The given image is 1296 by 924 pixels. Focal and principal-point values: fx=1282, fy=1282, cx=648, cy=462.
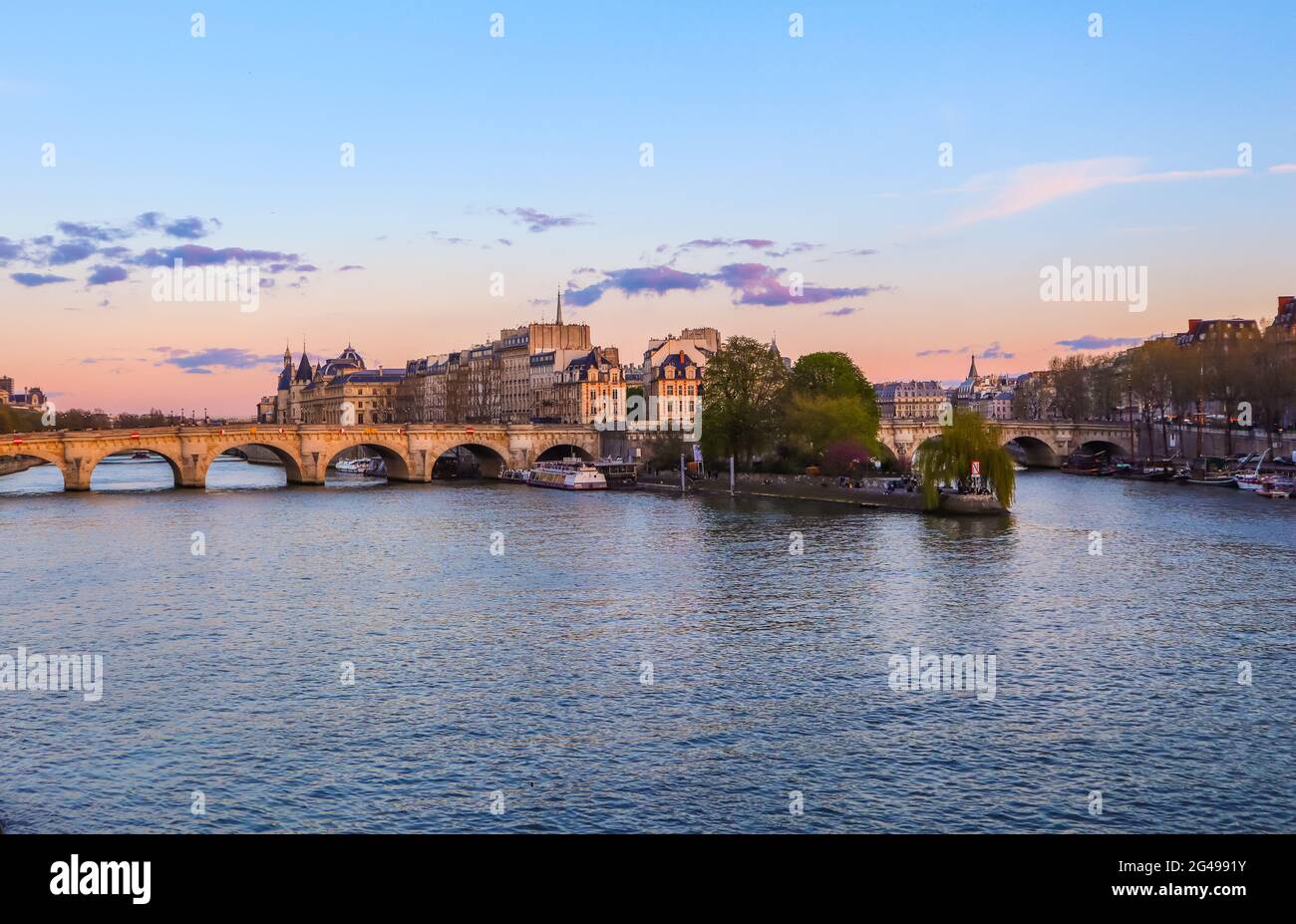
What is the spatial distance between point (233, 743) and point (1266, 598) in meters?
24.3

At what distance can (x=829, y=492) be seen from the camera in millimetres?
65750

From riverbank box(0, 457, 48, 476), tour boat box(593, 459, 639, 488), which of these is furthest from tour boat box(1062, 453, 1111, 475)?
riverbank box(0, 457, 48, 476)

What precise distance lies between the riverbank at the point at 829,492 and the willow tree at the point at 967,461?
648 millimetres

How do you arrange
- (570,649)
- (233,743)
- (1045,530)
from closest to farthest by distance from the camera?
1. (233,743)
2. (570,649)
3. (1045,530)

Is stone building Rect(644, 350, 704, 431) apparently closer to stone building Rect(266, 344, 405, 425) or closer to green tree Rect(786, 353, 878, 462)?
green tree Rect(786, 353, 878, 462)

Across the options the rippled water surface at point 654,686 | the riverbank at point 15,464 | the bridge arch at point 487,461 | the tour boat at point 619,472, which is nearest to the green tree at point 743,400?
the tour boat at point 619,472

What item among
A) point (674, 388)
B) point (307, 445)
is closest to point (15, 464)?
point (307, 445)

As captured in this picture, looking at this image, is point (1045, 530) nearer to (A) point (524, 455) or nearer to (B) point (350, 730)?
(B) point (350, 730)

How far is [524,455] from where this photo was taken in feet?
313

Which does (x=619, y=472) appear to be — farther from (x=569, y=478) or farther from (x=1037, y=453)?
(x=1037, y=453)

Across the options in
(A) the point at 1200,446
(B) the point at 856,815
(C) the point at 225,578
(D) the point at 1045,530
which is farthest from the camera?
(A) the point at 1200,446

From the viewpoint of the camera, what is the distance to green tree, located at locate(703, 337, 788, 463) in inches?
2977

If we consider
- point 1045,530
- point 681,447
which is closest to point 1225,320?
point 681,447

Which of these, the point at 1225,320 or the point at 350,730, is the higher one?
the point at 1225,320
